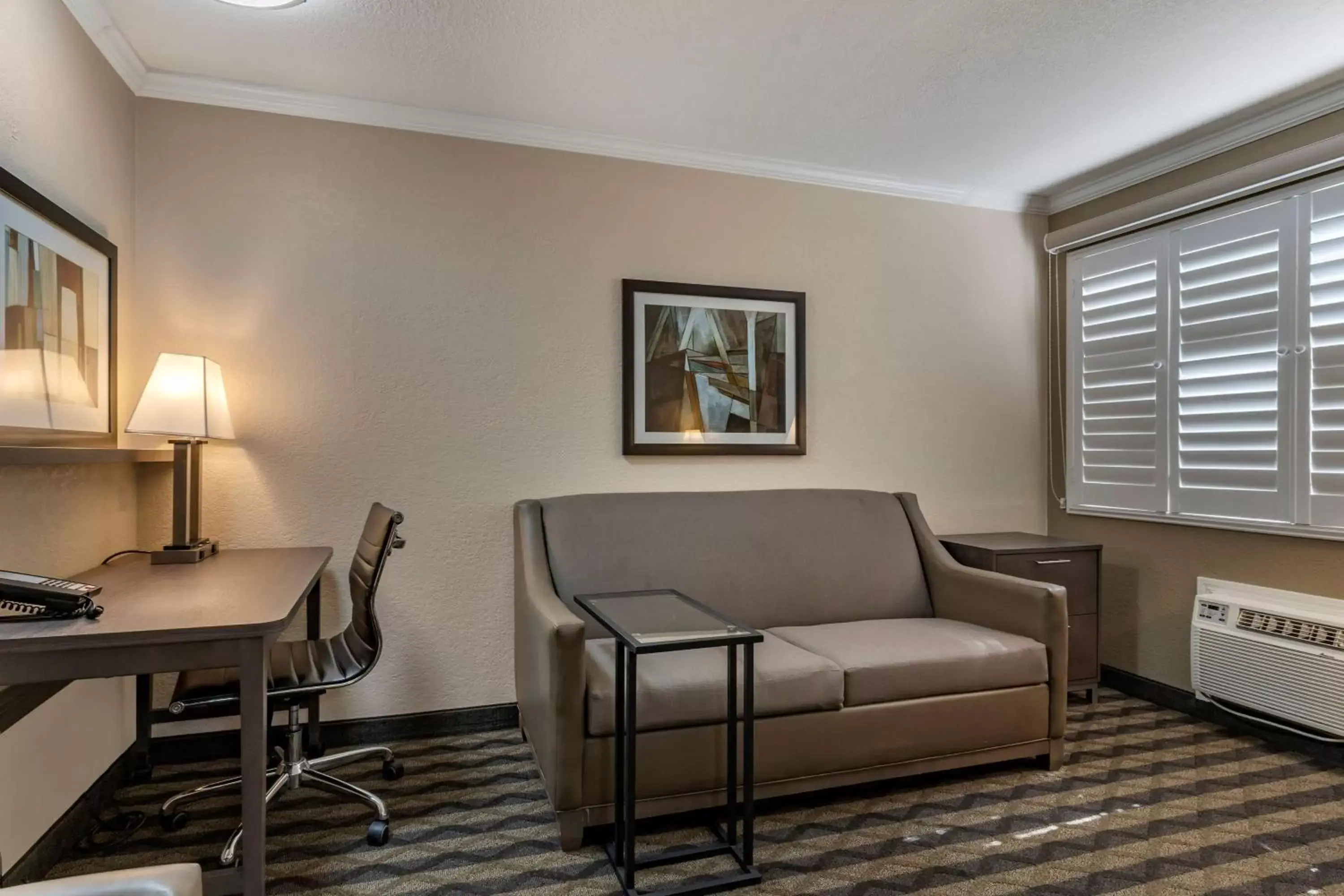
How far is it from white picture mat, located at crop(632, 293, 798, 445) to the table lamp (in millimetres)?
1537

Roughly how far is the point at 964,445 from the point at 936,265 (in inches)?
36.5

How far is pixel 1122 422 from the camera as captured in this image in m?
3.51

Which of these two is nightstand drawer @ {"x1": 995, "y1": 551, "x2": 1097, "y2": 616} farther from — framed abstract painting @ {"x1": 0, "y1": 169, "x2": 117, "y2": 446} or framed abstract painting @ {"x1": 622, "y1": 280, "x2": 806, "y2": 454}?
framed abstract painting @ {"x1": 0, "y1": 169, "x2": 117, "y2": 446}

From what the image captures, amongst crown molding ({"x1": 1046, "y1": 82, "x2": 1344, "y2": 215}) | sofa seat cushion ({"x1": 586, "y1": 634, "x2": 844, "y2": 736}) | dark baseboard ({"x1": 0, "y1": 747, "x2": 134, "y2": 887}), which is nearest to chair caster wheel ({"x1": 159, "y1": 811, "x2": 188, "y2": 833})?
dark baseboard ({"x1": 0, "y1": 747, "x2": 134, "y2": 887})

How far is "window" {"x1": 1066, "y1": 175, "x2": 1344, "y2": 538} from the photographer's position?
8.98 ft

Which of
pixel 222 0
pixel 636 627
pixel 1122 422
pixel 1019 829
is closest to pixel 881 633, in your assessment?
pixel 1019 829

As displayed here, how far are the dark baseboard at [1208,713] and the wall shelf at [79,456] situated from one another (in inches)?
→ 161

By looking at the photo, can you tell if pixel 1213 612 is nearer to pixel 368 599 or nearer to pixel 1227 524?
pixel 1227 524

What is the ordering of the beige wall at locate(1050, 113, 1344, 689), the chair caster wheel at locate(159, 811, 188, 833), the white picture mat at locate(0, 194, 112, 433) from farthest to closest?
1. the beige wall at locate(1050, 113, 1344, 689)
2. the chair caster wheel at locate(159, 811, 188, 833)
3. the white picture mat at locate(0, 194, 112, 433)

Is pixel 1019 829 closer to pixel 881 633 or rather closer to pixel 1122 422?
pixel 881 633

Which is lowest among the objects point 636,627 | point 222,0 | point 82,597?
point 636,627

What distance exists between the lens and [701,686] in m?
2.17

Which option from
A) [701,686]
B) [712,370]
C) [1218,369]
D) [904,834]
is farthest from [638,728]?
[1218,369]

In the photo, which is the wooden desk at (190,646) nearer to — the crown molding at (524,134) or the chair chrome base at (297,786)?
the chair chrome base at (297,786)
